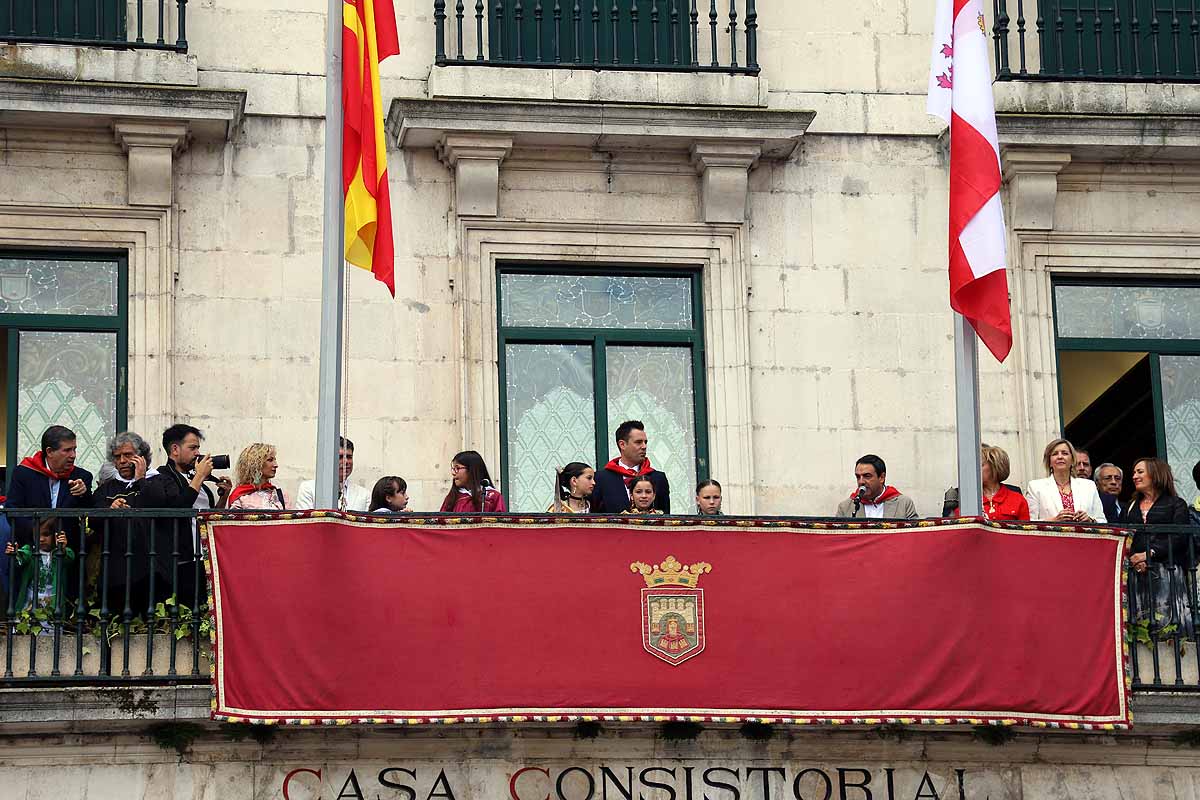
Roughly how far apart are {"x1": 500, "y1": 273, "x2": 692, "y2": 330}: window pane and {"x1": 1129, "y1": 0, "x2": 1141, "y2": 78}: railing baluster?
362 centimetres

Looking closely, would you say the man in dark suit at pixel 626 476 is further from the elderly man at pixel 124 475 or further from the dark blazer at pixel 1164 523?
the dark blazer at pixel 1164 523

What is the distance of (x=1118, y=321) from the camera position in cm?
1928

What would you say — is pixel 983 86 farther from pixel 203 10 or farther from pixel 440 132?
pixel 203 10

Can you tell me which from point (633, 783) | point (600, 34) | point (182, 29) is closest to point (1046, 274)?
point (600, 34)

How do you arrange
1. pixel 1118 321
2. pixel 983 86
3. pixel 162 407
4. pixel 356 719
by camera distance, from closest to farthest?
pixel 356 719
pixel 983 86
pixel 162 407
pixel 1118 321

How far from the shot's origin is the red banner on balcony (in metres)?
15.8

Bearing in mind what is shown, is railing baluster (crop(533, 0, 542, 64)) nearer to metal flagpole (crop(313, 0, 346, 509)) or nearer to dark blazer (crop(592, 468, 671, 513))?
metal flagpole (crop(313, 0, 346, 509))

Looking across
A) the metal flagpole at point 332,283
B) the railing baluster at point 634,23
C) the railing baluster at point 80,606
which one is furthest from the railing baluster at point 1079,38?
the railing baluster at point 80,606

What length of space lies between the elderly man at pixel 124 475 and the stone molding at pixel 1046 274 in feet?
19.9

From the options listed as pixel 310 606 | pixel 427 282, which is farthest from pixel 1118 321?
pixel 310 606

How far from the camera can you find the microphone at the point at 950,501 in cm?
1786

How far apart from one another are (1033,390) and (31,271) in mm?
6908

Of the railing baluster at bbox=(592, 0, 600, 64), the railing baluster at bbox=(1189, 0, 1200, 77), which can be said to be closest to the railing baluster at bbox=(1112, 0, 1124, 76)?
the railing baluster at bbox=(1189, 0, 1200, 77)

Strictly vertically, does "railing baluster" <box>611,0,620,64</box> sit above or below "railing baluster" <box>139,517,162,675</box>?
above
